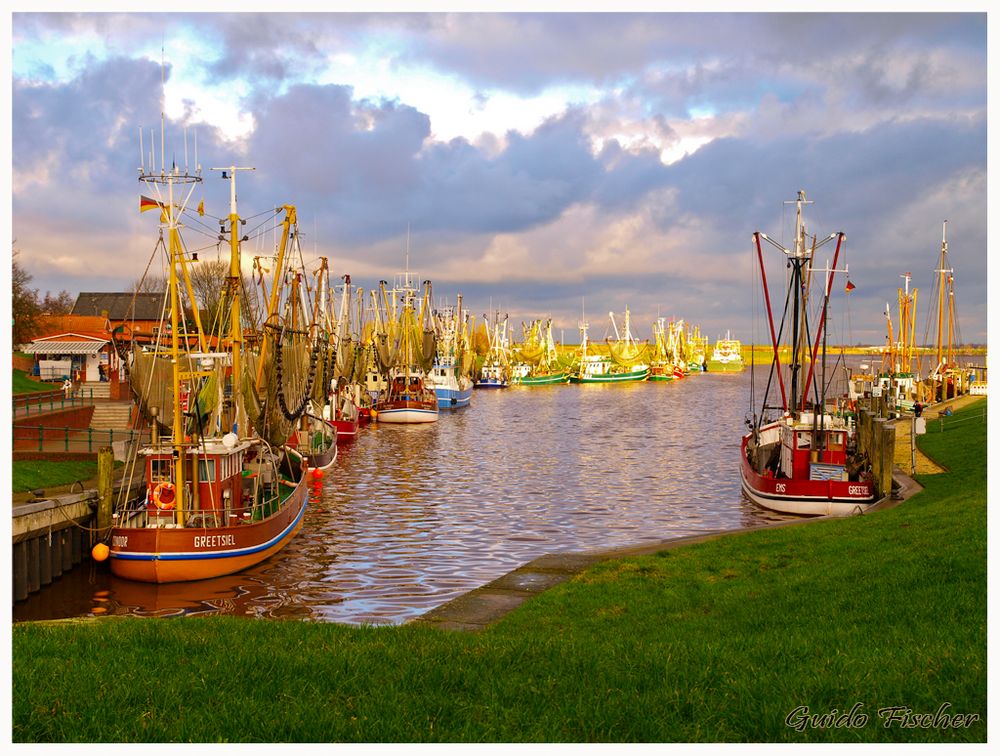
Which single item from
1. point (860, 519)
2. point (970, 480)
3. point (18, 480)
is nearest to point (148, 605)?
point (18, 480)

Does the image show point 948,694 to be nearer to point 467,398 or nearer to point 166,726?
point 166,726

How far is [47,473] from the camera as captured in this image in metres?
33.3

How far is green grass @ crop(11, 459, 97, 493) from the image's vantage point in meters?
31.4

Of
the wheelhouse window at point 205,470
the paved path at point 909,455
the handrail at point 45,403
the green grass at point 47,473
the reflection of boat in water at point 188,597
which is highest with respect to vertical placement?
the handrail at point 45,403

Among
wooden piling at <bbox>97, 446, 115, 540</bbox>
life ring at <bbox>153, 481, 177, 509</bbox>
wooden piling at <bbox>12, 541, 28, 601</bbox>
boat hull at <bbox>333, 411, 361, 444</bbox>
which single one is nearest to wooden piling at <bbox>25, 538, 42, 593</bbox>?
wooden piling at <bbox>12, 541, 28, 601</bbox>

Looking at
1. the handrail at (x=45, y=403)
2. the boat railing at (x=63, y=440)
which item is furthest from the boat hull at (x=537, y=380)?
the boat railing at (x=63, y=440)

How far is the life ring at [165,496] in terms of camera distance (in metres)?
27.8

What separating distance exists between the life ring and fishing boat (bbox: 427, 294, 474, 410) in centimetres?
7425

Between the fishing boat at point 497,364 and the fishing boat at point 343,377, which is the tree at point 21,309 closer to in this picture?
the fishing boat at point 343,377

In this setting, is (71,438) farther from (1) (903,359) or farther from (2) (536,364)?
(2) (536,364)

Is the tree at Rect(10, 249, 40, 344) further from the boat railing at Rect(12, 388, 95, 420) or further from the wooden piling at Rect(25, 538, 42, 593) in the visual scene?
the wooden piling at Rect(25, 538, 42, 593)

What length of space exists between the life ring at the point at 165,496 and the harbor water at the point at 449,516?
2.50 m

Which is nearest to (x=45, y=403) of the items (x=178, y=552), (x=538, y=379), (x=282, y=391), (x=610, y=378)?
(x=282, y=391)

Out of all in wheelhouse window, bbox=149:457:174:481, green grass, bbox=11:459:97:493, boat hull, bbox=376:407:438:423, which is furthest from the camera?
boat hull, bbox=376:407:438:423
